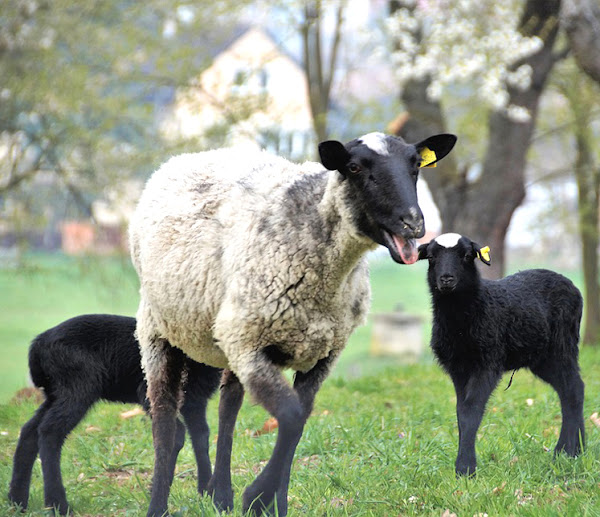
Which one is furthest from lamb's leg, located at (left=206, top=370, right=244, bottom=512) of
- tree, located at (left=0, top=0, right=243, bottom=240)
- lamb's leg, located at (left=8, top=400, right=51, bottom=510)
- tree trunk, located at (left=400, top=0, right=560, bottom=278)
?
tree, located at (left=0, top=0, right=243, bottom=240)

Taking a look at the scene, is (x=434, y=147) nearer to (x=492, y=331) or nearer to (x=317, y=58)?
(x=492, y=331)

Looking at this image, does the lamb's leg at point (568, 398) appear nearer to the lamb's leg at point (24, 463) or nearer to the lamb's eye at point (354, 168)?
the lamb's eye at point (354, 168)

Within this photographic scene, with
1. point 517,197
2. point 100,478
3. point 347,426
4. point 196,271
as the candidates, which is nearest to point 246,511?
point 196,271

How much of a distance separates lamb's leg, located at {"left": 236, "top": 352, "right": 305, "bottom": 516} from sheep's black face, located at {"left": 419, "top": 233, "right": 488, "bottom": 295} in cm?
158

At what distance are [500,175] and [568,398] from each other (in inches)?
225

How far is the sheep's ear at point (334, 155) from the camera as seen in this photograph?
392 centimetres

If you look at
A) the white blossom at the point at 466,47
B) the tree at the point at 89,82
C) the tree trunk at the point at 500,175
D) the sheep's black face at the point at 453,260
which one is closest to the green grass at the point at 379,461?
the sheep's black face at the point at 453,260

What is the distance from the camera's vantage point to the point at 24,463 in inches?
203

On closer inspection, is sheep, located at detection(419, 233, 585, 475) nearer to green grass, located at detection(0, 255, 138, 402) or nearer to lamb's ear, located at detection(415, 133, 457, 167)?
lamb's ear, located at detection(415, 133, 457, 167)

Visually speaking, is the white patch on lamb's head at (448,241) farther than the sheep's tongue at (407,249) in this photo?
Yes

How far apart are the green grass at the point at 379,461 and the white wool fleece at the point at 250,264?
91 centimetres

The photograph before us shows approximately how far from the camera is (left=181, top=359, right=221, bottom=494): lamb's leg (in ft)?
17.0

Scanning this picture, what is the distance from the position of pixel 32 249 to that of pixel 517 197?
23.3 ft

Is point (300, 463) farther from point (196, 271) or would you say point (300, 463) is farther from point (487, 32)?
point (487, 32)
